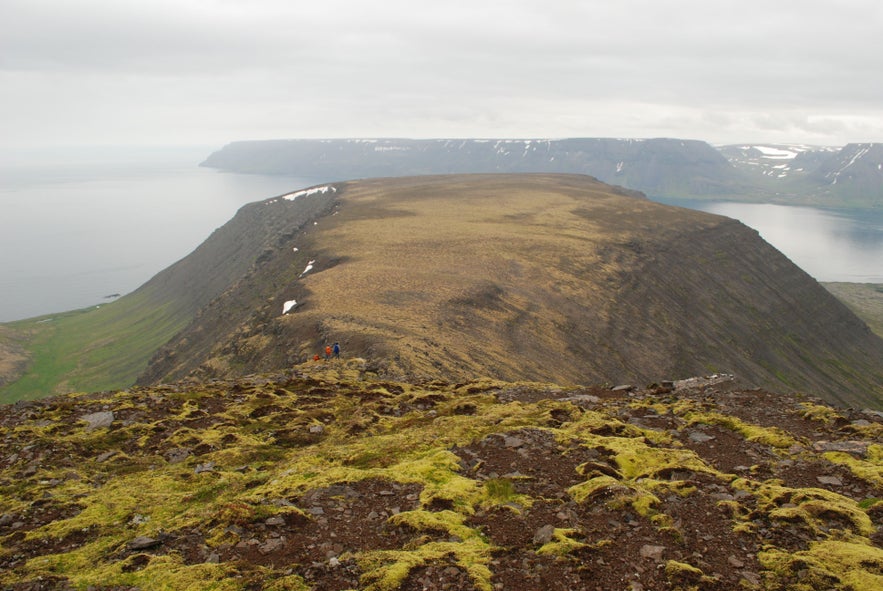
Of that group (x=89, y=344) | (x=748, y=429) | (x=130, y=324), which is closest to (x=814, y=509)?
(x=748, y=429)

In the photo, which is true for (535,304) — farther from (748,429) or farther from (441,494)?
(441,494)

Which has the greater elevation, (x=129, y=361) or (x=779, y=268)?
(x=779, y=268)

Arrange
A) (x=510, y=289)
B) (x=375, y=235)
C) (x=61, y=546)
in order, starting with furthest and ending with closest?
(x=375, y=235), (x=510, y=289), (x=61, y=546)

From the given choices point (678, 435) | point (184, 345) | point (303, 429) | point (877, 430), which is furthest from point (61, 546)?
point (184, 345)

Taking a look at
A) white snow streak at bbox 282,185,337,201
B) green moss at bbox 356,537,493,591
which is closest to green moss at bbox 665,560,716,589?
green moss at bbox 356,537,493,591

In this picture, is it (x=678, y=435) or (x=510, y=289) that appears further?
(x=510, y=289)

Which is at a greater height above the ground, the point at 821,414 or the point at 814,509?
the point at 814,509

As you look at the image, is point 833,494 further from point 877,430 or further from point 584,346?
point 584,346

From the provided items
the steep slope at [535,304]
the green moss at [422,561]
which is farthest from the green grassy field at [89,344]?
the green moss at [422,561]
